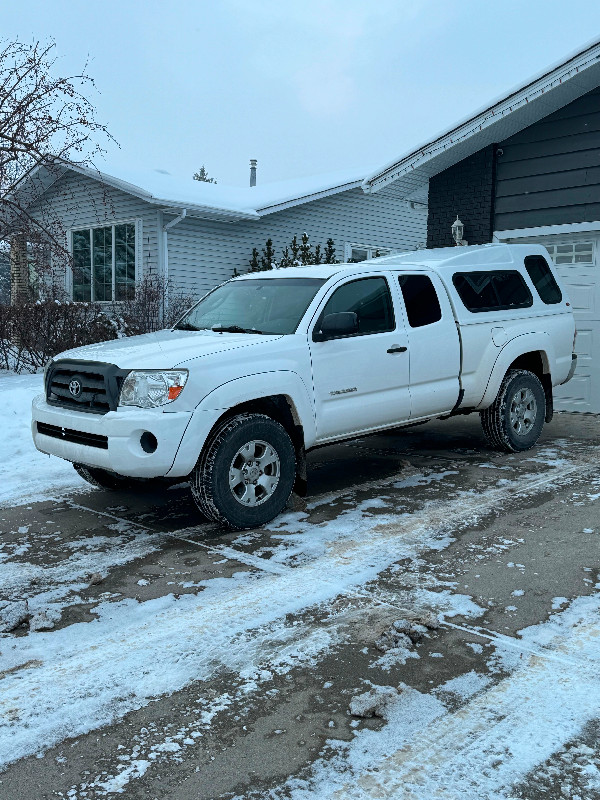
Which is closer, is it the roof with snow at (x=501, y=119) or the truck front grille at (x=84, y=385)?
the truck front grille at (x=84, y=385)

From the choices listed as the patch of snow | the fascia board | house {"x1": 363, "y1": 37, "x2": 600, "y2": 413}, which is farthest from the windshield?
the fascia board

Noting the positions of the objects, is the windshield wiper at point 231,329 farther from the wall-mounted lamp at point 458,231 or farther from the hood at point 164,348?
the wall-mounted lamp at point 458,231

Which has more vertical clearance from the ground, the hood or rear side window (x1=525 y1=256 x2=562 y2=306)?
rear side window (x1=525 y1=256 x2=562 y2=306)

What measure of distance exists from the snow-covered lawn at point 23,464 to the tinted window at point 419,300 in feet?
11.1

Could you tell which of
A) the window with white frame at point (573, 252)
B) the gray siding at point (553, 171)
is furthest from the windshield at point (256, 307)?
the window with white frame at point (573, 252)

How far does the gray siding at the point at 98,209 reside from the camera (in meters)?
17.2

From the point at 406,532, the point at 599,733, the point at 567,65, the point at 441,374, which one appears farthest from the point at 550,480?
the point at 567,65

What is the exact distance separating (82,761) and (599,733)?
1.92 meters

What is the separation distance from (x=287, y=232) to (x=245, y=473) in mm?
15429

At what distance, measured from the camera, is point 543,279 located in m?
8.38

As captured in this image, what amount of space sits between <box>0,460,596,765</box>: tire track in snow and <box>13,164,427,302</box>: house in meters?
12.8

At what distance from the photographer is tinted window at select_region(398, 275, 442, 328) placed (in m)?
6.75

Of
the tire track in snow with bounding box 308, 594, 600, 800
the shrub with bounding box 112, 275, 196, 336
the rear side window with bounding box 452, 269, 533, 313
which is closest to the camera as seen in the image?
the tire track in snow with bounding box 308, 594, 600, 800

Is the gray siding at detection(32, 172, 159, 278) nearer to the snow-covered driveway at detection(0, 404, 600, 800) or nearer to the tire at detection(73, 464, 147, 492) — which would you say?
the tire at detection(73, 464, 147, 492)
